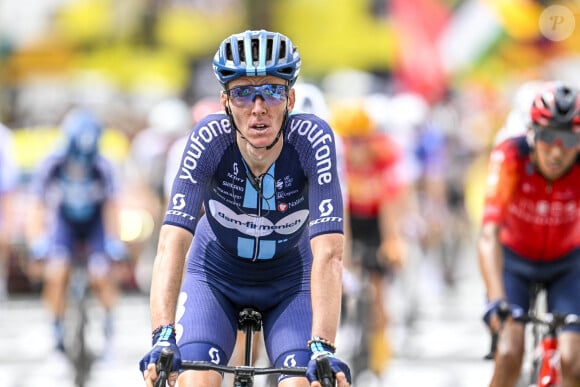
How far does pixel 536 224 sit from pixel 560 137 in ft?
2.57

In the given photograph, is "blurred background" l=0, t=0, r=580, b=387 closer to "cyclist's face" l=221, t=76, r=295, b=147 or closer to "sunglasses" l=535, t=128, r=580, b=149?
"sunglasses" l=535, t=128, r=580, b=149

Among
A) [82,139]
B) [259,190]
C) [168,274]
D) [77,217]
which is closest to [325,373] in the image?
[168,274]

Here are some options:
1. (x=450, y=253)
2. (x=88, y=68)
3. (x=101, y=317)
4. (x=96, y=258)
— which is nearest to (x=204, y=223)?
(x=96, y=258)

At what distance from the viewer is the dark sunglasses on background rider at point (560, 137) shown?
833 centimetres

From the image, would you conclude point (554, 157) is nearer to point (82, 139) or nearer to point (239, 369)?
point (239, 369)

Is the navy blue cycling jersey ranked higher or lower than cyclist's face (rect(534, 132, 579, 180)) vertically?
lower

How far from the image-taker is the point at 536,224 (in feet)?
29.4

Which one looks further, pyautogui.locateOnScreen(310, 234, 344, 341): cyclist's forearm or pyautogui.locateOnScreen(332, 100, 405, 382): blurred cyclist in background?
pyautogui.locateOnScreen(332, 100, 405, 382): blurred cyclist in background

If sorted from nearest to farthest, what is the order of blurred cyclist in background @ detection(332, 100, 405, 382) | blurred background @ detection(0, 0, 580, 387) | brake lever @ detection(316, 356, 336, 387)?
brake lever @ detection(316, 356, 336, 387) < blurred cyclist in background @ detection(332, 100, 405, 382) < blurred background @ detection(0, 0, 580, 387)

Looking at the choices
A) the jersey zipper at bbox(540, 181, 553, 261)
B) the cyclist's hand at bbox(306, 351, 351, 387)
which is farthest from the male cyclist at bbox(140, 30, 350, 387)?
the jersey zipper at bbox(540, 181, 553, 261)

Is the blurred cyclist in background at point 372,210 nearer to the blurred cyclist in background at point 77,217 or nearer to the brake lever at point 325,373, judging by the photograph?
the blurred cyclist in background at point 77,217

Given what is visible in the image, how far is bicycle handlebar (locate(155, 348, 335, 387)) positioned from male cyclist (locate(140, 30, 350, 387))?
10 centimetres

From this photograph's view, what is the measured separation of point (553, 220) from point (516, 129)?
59 centimetres

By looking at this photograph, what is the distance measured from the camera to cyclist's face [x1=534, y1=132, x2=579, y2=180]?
8406 mm
